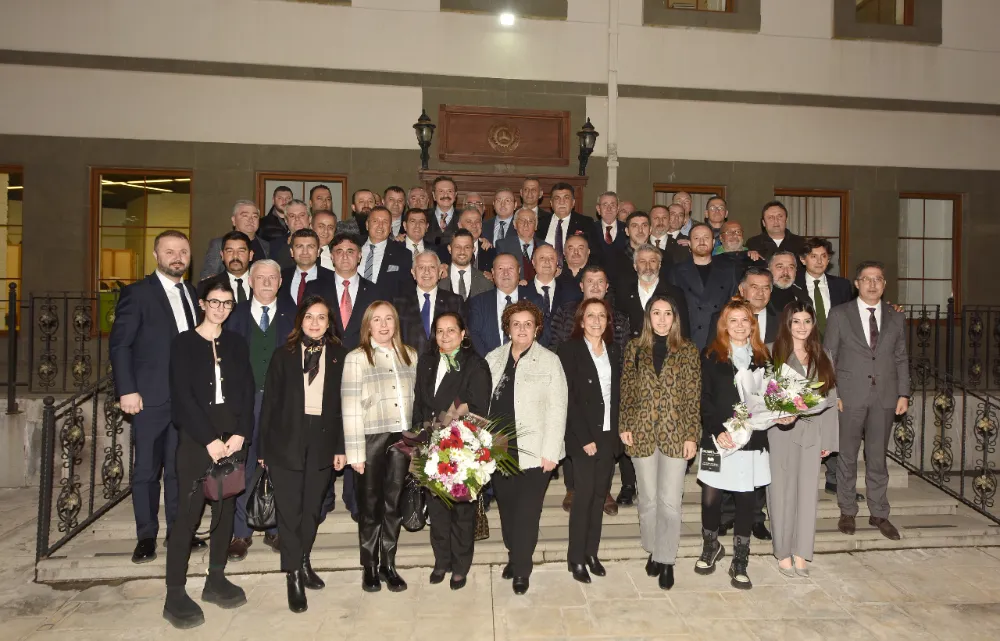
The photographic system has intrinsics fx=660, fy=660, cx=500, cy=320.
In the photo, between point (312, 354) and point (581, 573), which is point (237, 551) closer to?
point (312, 354)

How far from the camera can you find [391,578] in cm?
454

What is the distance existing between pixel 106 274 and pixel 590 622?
27.1ft

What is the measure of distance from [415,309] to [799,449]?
3.05 meters

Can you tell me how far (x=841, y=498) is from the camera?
18.2 ft

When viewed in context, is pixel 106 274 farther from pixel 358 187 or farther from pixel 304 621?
pixel 304 621

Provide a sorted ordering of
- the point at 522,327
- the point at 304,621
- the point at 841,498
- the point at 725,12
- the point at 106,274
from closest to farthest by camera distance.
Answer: the point at 304,621 < the point at 522,327 < the point at 841,498 < the point at 106,274 < the point at 725,12

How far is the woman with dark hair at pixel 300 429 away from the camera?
416 cm

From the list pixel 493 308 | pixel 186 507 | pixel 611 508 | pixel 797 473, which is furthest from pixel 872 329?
pixel 186 507

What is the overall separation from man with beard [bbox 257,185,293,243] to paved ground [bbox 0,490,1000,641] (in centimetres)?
335

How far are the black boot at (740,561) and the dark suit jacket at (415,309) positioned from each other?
260 centimetres

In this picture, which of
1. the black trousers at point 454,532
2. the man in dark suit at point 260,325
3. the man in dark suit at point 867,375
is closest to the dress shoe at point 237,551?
the man in dark suit at point 260,325

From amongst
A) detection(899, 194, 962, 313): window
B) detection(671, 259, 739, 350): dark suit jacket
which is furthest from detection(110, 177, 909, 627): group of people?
detection(899, 194, 962, 313): window

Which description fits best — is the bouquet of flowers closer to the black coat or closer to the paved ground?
the paved ground

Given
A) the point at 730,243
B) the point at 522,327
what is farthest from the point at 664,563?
the point at 730,243
